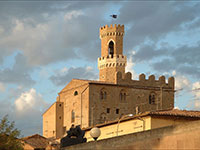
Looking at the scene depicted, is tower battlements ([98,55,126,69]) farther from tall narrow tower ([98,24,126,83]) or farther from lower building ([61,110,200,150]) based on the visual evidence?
lower building ([61,110,200,150])

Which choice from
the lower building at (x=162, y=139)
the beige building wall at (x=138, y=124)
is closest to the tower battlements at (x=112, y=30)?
the beige building wall at (x=138, y=124)

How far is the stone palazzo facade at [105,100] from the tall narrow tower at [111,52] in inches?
9.2

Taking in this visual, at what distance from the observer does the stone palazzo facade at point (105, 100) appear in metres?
64.7

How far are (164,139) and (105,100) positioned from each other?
48.6m

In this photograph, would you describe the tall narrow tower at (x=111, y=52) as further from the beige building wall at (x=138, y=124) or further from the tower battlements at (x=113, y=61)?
the beige building wall at (x=138, y=124)

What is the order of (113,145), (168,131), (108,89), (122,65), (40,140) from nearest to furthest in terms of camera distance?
(168,131) < (113,145) < (40,140) < (108,89) < (122,65)

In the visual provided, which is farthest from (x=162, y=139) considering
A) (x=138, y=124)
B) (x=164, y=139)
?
(x=138, y=124)

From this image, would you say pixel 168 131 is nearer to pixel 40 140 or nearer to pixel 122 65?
pixel 40 140

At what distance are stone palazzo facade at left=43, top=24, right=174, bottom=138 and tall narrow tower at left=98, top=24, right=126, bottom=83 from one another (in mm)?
235

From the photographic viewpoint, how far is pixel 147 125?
1233 inches

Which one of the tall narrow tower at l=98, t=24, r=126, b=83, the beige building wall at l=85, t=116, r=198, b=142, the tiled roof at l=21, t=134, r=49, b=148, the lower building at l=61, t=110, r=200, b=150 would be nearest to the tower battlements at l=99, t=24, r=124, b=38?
the tall narrow tower at l=98, t=24, r=126, b=83

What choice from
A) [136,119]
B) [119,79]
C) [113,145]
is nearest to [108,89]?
[119,79]

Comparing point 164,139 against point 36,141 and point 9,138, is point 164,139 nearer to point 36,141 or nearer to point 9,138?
point 9,138

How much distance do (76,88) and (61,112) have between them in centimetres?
443
